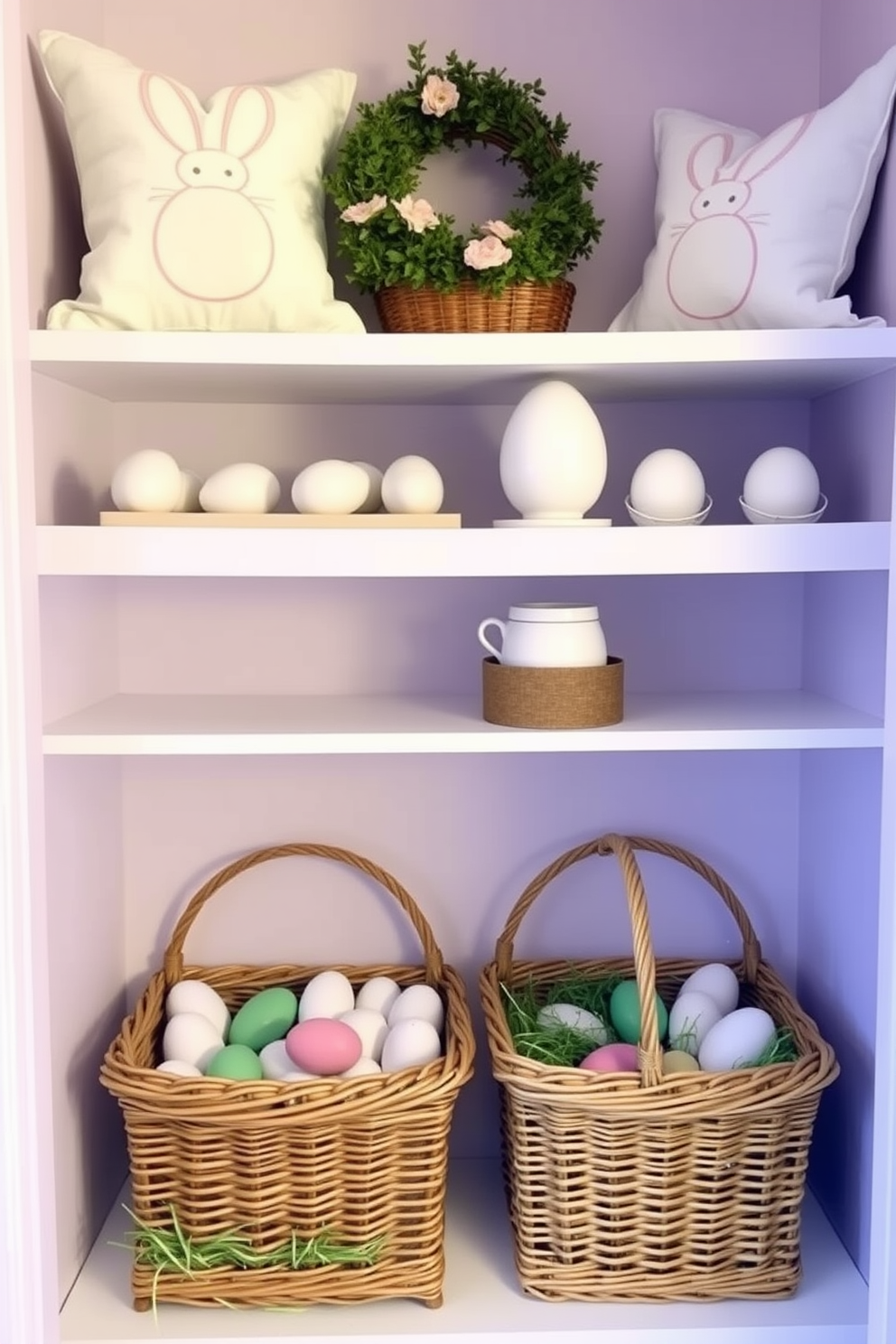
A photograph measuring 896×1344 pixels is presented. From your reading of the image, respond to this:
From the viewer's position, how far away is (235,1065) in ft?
4.53

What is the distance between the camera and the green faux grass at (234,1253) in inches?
52.2

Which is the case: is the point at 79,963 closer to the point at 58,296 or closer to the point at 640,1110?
the point at 640,1110

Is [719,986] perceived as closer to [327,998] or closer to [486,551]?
[327,998]

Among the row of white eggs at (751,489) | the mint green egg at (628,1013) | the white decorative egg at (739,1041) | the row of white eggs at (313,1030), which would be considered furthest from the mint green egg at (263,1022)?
the row of white eggs at (751,489)

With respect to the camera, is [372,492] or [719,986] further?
[719,986]

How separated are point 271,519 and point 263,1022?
2.03ft

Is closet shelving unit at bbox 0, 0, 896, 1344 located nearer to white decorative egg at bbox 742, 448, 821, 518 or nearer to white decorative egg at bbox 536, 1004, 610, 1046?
white decorative egg at bbox 742, 448, 821, 518

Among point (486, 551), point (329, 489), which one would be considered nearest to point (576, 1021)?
point (486, 551)

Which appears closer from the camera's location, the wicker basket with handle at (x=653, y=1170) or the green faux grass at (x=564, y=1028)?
the wicker basket with handle at (x=653, y=1170)

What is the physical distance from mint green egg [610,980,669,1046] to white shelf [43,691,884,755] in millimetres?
332

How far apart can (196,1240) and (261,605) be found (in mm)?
758

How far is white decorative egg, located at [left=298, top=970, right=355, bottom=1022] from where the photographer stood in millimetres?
1528

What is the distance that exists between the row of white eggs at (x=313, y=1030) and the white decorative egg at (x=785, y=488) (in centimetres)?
70

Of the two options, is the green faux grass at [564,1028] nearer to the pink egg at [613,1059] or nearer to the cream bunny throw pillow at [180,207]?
the pink egg at [613,1059]
